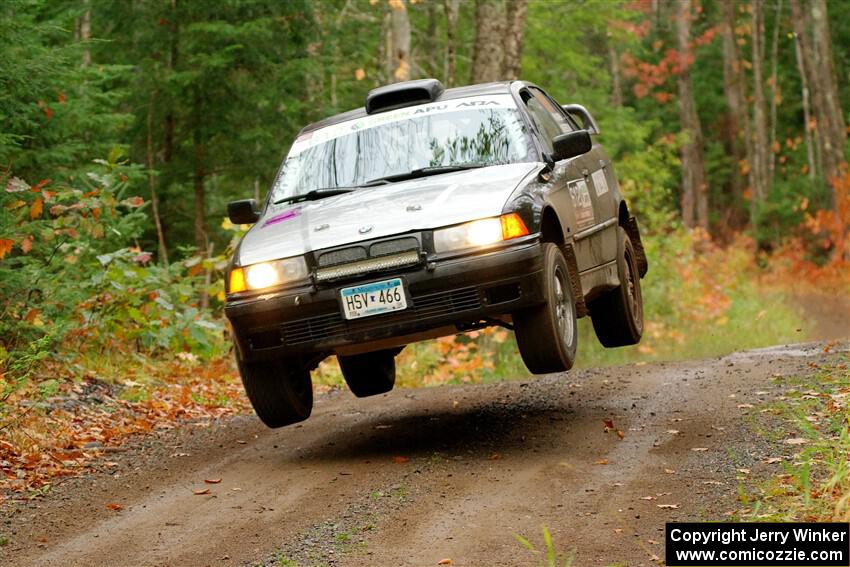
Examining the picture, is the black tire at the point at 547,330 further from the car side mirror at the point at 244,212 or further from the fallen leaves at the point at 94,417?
the fallen leaves at the point at 94,417

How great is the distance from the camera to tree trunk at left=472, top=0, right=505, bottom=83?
1616 centimetres

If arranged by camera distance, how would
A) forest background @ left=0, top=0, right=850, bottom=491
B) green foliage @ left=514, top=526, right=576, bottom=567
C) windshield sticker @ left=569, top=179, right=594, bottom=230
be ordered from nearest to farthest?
green foliage @ left=514, top=526, right=576, bottom=567, windshield sticker @ left=569, top=179, right=594, bottom=230, forest background @ left=0, top=0, right=850, bottom=491

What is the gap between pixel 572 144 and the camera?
25.8 ft

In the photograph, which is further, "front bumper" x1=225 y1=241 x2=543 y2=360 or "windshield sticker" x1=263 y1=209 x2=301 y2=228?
"windshield sticker" x1=263 y1=209 x2=301 y2=228

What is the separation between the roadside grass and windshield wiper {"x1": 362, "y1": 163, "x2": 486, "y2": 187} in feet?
8.16

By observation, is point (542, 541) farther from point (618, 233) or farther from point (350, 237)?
point (618, 233)

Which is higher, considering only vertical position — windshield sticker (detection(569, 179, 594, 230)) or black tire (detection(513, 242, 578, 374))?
windshield sticker (detection(569, 179, 594, 230))

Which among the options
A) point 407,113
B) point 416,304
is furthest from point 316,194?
point 416,304

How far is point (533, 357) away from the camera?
6.96 meters

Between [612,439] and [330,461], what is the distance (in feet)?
5.80

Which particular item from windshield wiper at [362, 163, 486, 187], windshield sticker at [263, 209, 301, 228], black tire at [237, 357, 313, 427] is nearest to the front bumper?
black tire at [237, 357, 313, 427]

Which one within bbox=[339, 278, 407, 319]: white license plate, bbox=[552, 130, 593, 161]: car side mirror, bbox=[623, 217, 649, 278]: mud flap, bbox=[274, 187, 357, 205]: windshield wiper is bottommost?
bbox=[623, 217, 649, 278]: mud flap

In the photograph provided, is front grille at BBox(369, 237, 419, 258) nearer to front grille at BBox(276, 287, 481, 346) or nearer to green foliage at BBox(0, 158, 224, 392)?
front grille at BBox(276, 287, 481, 346)

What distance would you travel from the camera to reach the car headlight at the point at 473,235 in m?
6.72
